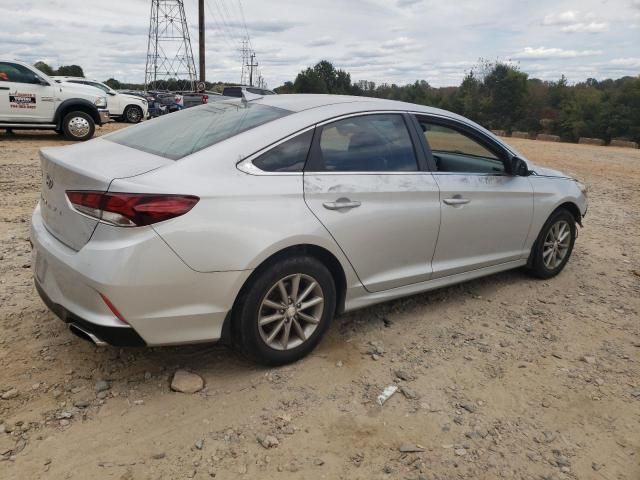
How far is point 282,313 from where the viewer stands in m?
3.09

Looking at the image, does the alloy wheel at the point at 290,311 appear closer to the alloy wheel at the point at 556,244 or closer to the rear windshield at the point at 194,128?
the rear windshield at the point at 194,128

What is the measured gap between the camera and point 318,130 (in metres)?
3.28

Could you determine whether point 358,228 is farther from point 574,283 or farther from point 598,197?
point 598,197

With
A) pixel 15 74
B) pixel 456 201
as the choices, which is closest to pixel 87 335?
pixel 456 201

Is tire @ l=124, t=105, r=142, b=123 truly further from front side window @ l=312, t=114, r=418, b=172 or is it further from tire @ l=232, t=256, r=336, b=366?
tire @ l=232, t=256, r=336, b=366

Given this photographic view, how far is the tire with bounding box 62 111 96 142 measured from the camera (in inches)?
489

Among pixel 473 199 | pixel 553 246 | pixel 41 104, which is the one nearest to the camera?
pixel 473 199

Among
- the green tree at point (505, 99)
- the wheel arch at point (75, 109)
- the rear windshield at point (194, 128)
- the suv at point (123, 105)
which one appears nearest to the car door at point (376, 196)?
the rear windshield at point (194, 128)

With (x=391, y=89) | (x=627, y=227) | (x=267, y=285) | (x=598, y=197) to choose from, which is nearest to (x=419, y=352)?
(x=267, y=285)

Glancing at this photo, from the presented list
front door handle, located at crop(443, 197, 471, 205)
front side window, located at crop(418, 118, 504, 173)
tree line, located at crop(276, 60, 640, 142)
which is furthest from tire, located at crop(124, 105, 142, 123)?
tree line, located at crop(276, 60, 640, 142)

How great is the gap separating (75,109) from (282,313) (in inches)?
449

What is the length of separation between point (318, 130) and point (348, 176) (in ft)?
1.09

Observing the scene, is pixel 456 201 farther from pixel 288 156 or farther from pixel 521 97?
pixel 521 97

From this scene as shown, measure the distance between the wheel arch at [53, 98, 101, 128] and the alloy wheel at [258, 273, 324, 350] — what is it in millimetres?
11250
